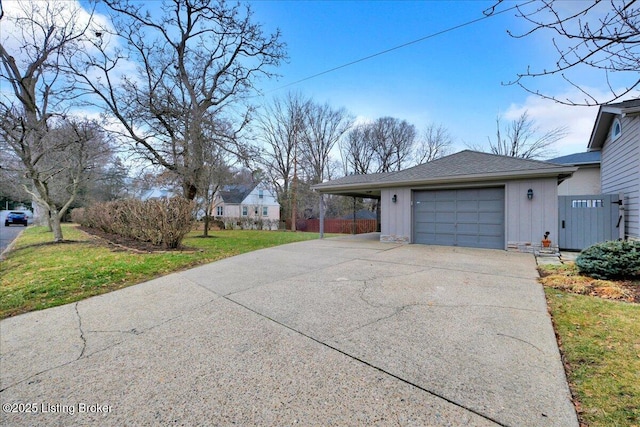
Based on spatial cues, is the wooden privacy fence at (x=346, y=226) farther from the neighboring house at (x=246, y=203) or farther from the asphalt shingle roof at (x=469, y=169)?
the neighboring house at (x=246, y=203)

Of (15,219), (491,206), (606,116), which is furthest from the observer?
(15,219)

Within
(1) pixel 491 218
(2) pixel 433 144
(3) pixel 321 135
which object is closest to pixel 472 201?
(1) pixel 491 218

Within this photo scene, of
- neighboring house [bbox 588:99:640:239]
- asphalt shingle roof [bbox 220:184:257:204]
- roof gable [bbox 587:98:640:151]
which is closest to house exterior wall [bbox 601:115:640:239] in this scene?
neighboring house [bbox 588:99:640:239]

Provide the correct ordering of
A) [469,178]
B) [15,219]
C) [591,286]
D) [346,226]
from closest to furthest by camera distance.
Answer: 1. [591,286]
2. [469,178]
3. [346,226]
4. [15,219]

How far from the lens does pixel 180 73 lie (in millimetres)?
14141

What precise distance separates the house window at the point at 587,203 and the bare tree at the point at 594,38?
298 inches

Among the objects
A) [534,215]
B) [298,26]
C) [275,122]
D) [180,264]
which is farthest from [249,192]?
[534,215]

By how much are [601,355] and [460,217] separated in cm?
726

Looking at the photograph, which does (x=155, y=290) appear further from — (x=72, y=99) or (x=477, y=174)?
(x=72, y=99)

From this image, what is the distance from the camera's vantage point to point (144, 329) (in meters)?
3.35

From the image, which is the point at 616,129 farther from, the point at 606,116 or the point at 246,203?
the point at 246,203

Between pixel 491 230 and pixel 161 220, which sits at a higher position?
pixel 161 220

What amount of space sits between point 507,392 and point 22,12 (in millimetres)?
14643

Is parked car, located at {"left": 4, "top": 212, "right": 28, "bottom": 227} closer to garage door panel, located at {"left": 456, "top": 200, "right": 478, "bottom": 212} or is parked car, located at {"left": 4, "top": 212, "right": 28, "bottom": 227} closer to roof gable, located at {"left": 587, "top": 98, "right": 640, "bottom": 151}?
garage door panel, located at {"left": 456, "top": 200, "right": 478, "bottom": 212}
